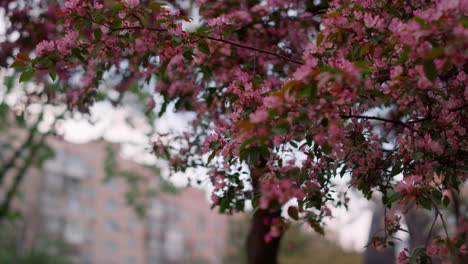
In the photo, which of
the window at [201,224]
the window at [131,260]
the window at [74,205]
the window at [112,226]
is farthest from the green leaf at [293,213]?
the window at [201,224]

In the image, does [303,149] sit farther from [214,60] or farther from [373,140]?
[214,60]

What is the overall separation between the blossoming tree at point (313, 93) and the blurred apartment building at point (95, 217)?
18717 mm

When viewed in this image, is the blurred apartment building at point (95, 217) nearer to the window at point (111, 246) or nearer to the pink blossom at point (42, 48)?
the window at point (111, 246)

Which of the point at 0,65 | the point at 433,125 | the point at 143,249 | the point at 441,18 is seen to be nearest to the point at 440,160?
the point at 433,125

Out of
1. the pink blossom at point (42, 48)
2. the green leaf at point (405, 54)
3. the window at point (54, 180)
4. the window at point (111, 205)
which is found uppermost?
the window at point (54, 180)

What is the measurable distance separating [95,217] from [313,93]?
26.2 metres

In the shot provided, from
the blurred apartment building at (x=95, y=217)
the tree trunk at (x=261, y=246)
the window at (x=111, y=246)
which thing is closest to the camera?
the tree trunk at (x=261, y=246)

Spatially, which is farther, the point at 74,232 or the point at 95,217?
the point at 95,217

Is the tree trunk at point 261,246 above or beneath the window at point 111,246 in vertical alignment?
beneath

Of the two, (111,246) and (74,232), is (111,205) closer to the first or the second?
(111,246)

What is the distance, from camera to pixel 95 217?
25469 millimetres

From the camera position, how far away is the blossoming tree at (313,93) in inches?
58.9

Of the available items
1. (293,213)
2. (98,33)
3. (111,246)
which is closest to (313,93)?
(293,213)

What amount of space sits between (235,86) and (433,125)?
3.26 ft
